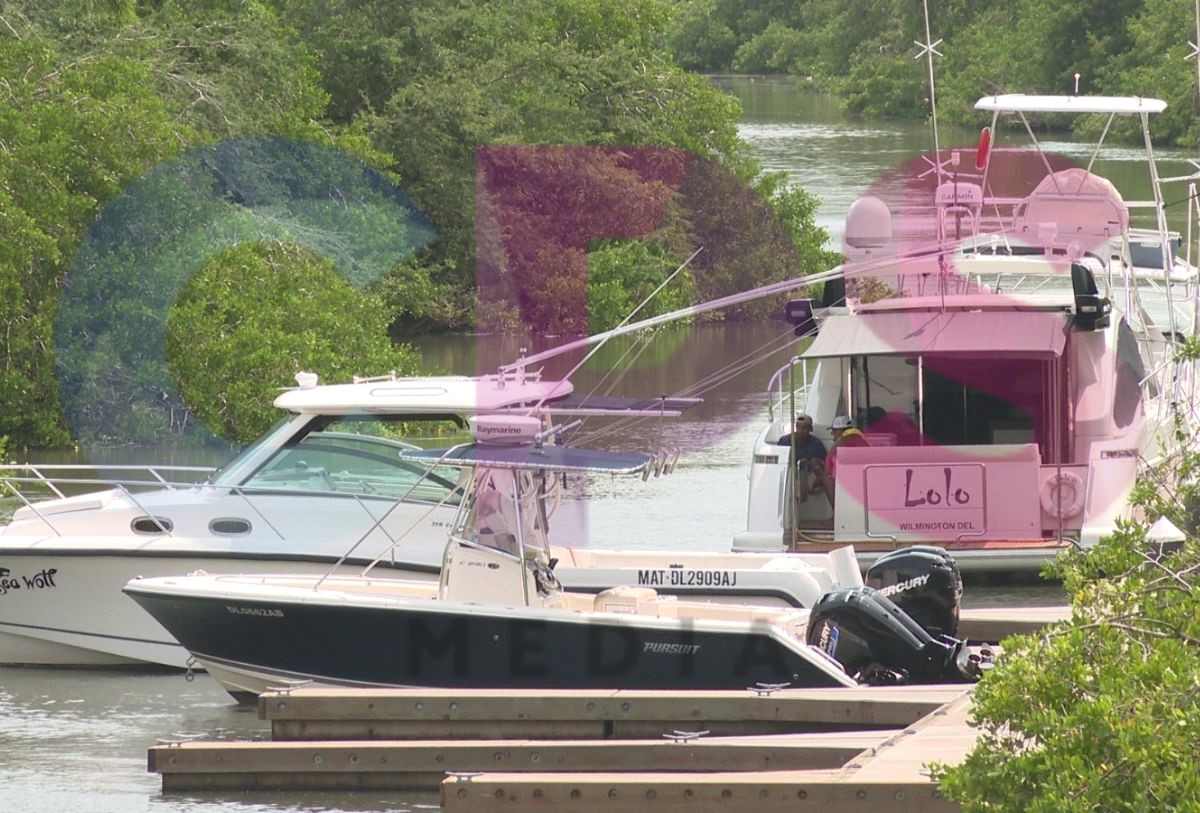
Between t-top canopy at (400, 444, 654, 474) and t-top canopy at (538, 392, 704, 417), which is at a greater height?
t-top canopy at (538, 392, 704, 417)

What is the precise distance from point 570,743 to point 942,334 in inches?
275

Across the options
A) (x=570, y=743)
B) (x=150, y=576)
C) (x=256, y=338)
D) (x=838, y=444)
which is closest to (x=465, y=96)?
(x=256, y=338)

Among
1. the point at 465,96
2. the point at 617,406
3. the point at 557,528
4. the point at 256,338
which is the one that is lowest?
the point at 557,528

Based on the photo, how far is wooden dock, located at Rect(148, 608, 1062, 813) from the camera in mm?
9031

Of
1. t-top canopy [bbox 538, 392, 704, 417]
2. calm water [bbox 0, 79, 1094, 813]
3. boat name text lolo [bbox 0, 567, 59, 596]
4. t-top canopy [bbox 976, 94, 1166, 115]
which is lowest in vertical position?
calm water [bbox 0, 79, 1094, 813]

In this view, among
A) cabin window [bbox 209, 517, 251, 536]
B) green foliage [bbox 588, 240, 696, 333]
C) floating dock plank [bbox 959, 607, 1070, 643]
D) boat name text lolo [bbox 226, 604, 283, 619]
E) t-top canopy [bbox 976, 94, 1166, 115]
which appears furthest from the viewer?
green foliage [bbox 588, 240, 696, 333]

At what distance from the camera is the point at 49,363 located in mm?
22938

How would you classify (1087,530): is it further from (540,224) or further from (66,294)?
(540,224)

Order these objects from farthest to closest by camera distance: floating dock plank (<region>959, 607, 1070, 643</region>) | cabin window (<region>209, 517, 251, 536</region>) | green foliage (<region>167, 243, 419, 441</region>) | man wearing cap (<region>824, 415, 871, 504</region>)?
1. green foliage (<region>167, 243, 419, 441</region>)
2. man wearing cap (<region>824, 415, 871, 504</region>)
3. cabin window (<region>209, 517, 251, 536</region>)
4. floating dock plank (<region>959, 607, 1070, 643</region>)

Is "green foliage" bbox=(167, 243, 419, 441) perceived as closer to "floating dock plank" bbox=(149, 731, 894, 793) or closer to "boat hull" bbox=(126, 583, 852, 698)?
"boat hull" bbox=(126, 583, 852, 698)

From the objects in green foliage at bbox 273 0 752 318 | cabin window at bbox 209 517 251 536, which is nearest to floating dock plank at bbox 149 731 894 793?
cabin window at bbox 209 517 251 536

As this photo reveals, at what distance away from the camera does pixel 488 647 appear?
11539 mm

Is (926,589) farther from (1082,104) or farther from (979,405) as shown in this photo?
(1082,104)

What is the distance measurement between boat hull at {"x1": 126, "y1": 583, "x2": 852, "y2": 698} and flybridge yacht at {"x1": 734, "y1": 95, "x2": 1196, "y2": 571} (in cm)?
432
